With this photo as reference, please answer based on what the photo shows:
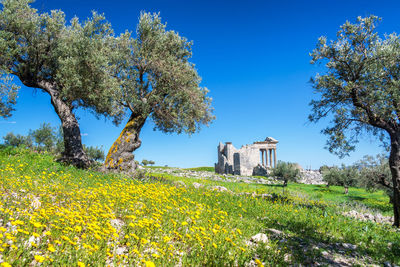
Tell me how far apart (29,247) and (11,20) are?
18.6m

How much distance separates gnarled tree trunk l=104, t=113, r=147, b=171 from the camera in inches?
664

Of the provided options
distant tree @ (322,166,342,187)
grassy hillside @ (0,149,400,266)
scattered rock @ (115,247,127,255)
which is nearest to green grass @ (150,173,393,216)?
distant tree @ (322,166,342,187)

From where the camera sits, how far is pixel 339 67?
12.9m

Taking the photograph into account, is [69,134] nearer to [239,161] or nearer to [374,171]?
[374,171]

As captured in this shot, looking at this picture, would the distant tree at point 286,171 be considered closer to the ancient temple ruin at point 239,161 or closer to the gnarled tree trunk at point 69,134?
the ancient temple ruin at point 239,161

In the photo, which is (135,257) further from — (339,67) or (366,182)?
(366,182)

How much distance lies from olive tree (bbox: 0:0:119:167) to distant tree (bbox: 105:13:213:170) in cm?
143

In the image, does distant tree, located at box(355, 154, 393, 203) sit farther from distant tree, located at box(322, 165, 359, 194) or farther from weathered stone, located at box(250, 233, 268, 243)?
weathered stone, located at box(250, 233, 268, 243)

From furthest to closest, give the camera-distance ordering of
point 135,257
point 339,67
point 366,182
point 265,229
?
point 366,182 → point 339,67 → point 265,229 → point 135,257

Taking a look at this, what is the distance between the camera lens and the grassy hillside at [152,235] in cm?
393

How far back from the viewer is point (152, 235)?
5086mm

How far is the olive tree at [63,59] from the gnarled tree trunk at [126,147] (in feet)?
6.38

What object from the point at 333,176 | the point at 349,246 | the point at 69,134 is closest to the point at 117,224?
the point at 349,246

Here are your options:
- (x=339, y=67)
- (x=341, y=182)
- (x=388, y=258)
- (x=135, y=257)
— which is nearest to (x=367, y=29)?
(x=339, y=67)
